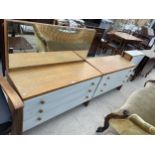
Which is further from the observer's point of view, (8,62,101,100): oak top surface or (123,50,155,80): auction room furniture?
(123,50,155,80): auction room furniture

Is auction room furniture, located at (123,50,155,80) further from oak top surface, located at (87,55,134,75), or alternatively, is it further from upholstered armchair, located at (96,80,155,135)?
upholstered armchair, located at (96,80,155,135)

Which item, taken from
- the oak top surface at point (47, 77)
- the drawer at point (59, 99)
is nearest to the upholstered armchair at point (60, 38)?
the oak top surface at point (47, 77)

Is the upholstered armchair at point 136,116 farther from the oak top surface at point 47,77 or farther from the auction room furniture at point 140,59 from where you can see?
the auction room furniture at point 140,59

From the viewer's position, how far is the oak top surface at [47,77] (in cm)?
120

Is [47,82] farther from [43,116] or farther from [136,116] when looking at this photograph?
[136,116]

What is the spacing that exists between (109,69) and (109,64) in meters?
0.18

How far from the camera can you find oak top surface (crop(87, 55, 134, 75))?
1936mm

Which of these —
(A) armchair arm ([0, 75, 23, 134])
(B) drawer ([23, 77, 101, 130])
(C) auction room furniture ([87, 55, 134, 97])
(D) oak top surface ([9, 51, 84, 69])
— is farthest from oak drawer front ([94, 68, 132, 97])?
(A) armchair arm ([0, 75, 23, 134])

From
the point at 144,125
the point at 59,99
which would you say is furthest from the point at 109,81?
the point at 144,125

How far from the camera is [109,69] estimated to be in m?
1.96

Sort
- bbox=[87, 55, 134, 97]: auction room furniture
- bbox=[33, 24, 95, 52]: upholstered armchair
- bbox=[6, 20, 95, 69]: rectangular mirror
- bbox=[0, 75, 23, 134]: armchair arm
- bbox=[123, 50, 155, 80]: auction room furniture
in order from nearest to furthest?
bbox=[0, 75, 23, 134]: armchair arm, bbox=[6, 20, 95, 69]: rectangular mirror, bbox=[33, 24, 95, 52]: upholstered armchair, bbox=[87, 55, 134, 97]: auction room furniture, bbox=[123, 50, 155, 80]: auction room furniture

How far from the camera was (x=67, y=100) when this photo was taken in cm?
157

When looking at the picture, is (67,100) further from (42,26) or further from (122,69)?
(122,69)
